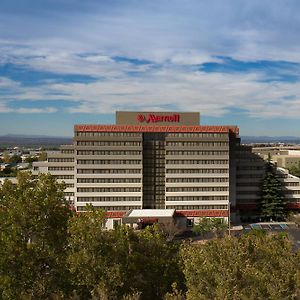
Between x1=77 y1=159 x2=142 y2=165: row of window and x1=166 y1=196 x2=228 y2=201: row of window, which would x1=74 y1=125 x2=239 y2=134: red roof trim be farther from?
x1=166 y1=196 x2=228 y2=201: row of window

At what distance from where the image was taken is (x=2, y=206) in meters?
33.7

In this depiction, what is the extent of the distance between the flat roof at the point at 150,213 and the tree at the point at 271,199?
23846 mm

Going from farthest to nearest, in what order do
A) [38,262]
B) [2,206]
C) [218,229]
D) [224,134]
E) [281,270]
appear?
[224,134]
[218,229]
[2,206]
[38,262]
[281,270]

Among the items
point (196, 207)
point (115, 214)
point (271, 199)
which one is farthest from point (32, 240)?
point (271, 199)

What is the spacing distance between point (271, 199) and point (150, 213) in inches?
1230

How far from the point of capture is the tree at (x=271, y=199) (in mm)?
100000

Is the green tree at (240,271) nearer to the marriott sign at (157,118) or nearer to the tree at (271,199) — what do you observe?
the marriott sign at (157,118)

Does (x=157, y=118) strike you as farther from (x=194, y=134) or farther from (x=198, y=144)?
(x=198, y=144)

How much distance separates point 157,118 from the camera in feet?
317

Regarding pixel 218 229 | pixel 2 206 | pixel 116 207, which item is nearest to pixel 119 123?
pixel 116 207

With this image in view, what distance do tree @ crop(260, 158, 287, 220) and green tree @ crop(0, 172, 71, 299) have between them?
245 feet

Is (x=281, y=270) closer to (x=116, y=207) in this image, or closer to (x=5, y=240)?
(x=5, y=240)

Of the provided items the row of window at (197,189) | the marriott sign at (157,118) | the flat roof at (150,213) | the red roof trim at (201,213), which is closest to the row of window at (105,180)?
the flat roof at (150,213)

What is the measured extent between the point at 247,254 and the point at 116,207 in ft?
223
